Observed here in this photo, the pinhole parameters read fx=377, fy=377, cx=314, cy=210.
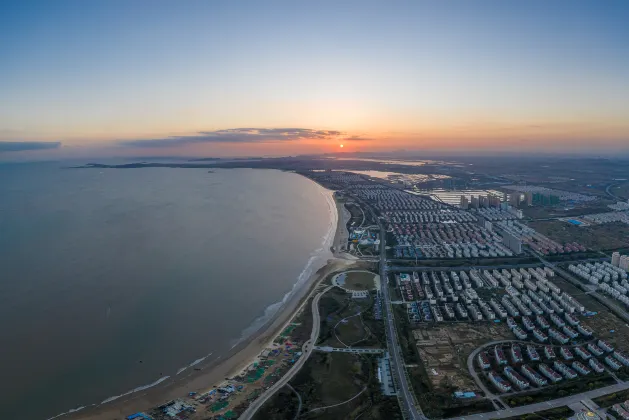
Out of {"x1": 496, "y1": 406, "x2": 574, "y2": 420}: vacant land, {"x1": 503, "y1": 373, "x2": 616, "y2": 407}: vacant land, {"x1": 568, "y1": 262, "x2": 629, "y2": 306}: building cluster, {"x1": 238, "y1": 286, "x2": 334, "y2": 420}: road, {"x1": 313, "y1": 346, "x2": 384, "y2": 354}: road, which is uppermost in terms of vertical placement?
{"x1": 568, "y1": 262, "x2": 629, "y2": 306}: building cluster

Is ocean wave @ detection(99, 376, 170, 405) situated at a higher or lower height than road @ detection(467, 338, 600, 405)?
lower

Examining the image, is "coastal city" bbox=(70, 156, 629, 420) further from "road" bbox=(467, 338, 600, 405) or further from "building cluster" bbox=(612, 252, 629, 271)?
"building cluster" bbox=(612, 252, 629, 271)

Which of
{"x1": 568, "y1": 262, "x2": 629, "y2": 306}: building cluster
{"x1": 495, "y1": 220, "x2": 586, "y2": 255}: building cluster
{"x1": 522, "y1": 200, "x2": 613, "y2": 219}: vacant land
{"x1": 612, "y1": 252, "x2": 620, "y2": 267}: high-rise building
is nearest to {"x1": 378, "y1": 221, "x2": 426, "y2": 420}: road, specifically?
{"x1": 568, "y1": 262, "x2": 629, "y2": 306}: building cluster

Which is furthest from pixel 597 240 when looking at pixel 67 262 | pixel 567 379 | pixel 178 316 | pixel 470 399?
pixel 67 262

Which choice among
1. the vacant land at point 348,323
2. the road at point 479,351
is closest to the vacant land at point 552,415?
the road at point 479,351

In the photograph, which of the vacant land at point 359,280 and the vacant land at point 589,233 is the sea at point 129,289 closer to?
the vacant land at point 359,280

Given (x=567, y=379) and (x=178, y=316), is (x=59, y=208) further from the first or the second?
(x=567, y=379)
